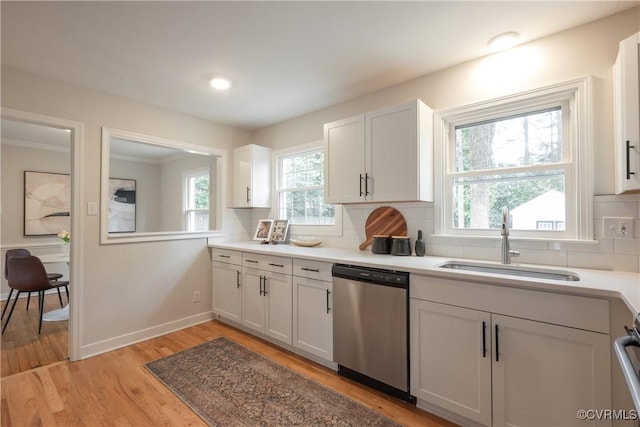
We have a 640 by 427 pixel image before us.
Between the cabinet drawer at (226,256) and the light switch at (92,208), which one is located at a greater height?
the light switch at (92,208)

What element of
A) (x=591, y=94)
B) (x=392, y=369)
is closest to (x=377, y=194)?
(x=392, y=369)

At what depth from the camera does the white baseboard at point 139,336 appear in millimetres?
2655

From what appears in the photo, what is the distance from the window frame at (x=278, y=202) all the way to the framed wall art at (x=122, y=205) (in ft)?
11.6

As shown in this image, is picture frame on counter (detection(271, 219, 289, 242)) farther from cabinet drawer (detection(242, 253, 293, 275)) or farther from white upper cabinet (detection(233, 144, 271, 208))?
cabinet drawer (detection(242, 253, 293, 275))

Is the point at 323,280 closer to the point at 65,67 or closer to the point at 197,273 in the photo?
the point at 197,273

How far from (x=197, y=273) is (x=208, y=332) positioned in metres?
0.69

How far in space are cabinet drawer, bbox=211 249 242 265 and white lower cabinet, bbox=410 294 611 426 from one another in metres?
1.95

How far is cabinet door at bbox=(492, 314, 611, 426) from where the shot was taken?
1344 mm

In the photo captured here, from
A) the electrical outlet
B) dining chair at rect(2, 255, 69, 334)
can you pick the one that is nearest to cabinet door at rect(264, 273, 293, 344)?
the electrical outlet

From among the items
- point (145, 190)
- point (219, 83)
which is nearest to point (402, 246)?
point (219, 83)

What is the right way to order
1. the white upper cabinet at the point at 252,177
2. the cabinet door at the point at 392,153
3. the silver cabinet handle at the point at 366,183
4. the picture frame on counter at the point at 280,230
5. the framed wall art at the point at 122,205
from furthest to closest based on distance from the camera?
the framed wall art at the point at 122,205, the white upper cabinet at the point at 252,177, the picture frame on counter at the point at 280,230, the silver cabinet handle at the point at 366,183, the cabinet door at the point at 392,153

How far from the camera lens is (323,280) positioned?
7.80ft

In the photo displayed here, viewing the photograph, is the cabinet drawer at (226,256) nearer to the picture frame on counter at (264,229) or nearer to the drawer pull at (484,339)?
the picture frame on counter at (264,229)

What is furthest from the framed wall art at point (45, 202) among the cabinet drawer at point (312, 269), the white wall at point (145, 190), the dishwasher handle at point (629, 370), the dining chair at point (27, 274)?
the dishwasher handle at point (629, 370)
